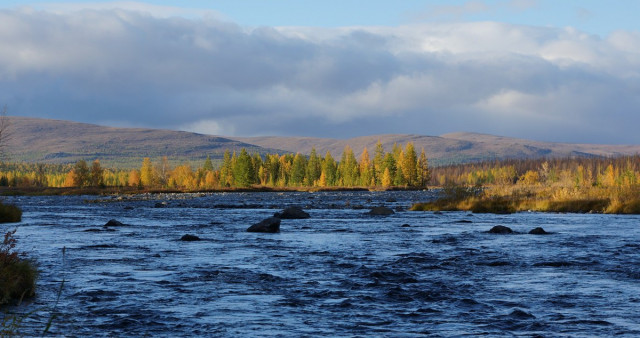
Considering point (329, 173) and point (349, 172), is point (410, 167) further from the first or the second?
point (329, 173)

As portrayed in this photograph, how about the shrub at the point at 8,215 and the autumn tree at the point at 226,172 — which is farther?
the autumn tree at the point at 226,172

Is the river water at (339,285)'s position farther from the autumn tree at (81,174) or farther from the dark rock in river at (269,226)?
the autumn tree at (81,174)

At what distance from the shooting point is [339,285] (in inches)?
679

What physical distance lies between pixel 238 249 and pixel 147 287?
31.4 feet

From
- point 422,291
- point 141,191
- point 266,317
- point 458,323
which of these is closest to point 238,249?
point 422,291

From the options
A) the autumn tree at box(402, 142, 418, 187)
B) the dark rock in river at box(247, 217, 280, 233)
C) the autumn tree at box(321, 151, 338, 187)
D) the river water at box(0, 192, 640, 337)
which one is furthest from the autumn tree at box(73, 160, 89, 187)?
the river water at box(0, 192, 640, 337)

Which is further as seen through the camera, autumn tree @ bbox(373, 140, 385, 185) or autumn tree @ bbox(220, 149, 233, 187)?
autumn tree @ bbox(220, 149, 233, 187)

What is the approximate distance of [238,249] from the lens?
26.2 m

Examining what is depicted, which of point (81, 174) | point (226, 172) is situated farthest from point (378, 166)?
point (81, 174)

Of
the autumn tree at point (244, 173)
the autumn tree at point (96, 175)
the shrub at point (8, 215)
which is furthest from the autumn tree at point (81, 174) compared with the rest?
the shrub at point (8, 215)

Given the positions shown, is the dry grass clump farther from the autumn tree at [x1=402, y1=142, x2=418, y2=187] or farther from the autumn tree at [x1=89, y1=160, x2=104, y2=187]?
the autumn tree at [x1=89, y1=160, x2=104, y2=187]

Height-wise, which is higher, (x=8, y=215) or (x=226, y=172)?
(x=226, y=172)

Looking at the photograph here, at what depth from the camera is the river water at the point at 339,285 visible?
12.4 meters

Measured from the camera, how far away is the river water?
1240cm
